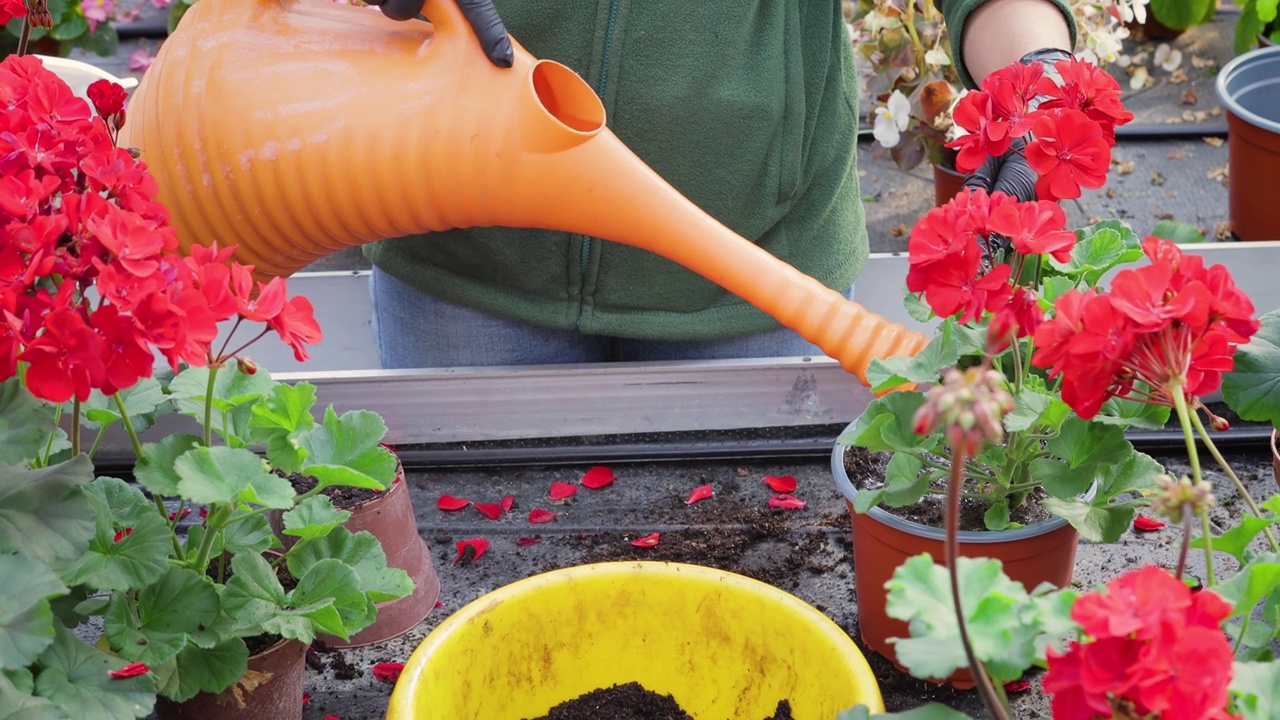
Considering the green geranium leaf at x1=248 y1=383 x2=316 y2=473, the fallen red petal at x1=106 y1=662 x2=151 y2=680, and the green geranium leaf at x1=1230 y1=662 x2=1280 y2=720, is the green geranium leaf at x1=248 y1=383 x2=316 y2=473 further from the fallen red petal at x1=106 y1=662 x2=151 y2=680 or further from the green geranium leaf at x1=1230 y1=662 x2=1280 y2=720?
the green geranium leaf at x1=1230 y1=662 x2=1280 y2=720

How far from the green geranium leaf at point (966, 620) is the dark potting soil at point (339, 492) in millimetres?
535

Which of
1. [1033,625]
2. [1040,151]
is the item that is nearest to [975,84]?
[1040,151]

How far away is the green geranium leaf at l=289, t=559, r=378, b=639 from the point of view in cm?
80

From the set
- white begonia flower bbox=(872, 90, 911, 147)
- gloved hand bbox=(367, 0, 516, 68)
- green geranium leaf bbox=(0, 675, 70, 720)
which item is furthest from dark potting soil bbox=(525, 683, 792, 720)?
white begonia flower bbox=(872, 90, 911, 147)

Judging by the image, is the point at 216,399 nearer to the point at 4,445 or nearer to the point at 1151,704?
the point at 4,445

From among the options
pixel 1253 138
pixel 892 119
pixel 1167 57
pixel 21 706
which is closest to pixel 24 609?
pixel 21 706

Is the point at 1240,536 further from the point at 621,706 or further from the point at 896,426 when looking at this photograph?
the point at 621,706

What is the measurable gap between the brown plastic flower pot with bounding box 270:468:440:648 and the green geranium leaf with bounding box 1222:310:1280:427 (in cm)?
60

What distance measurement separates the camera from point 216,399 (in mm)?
823

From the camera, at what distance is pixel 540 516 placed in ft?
3.76

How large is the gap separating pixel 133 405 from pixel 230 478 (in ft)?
0.50

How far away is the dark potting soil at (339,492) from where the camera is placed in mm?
984

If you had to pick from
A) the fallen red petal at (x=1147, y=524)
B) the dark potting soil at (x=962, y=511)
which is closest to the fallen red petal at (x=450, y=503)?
the dark potting soil at (x=962, y=511)

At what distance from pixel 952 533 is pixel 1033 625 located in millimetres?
87
